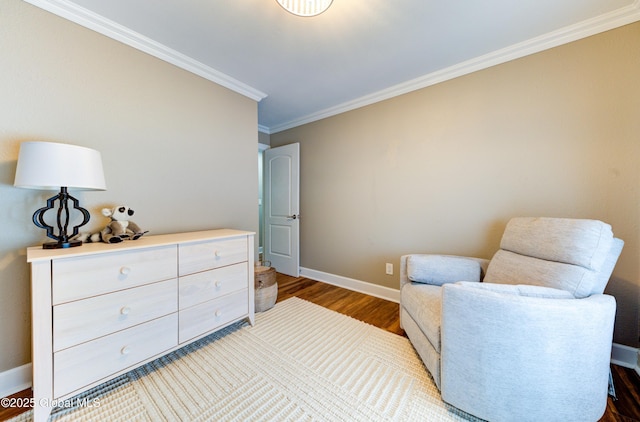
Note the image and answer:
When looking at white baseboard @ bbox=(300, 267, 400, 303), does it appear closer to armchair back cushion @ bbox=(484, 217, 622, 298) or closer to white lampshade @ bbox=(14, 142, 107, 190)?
armchair back cushion @ bbox=(484, 217, 622, 298)

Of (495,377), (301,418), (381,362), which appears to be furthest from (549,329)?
(301,418)

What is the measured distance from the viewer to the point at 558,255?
1.31m

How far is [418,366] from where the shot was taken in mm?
1447

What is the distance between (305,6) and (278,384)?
2.20 metres

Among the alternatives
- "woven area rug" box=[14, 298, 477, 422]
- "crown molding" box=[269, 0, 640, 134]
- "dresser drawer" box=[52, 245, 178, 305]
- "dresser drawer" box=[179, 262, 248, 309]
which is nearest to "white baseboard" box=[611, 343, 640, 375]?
"woven area rug" box=[14, 298, 477, 422]

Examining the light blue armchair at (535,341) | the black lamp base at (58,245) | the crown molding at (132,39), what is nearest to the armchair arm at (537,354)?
the light blue armchair at (535,341)

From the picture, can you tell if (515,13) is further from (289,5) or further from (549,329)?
(549,329)

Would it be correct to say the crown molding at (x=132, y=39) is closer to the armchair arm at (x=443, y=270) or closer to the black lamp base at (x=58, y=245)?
the black lamp base at (x=58, y=245)

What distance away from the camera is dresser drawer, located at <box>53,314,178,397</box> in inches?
43.1

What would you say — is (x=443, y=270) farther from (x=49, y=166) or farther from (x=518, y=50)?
(x=49, y=166)

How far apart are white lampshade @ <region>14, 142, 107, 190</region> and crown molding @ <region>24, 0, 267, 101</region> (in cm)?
98

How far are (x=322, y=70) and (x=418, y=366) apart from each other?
2.49 meters

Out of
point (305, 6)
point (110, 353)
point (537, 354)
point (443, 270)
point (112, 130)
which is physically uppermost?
point (305, 6)

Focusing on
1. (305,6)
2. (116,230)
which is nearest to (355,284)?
(116,230)
